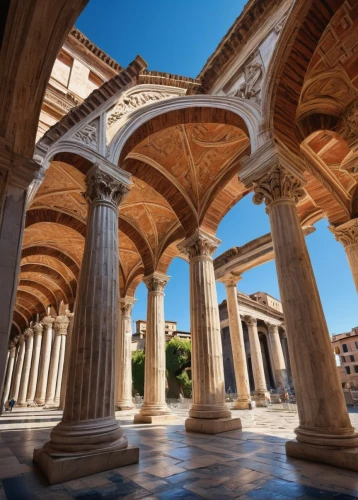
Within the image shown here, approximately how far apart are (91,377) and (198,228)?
5899mm

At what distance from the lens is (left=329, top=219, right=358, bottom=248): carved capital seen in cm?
945

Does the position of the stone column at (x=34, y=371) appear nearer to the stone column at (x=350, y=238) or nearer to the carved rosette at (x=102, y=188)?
the carved rosette at (x=102, y=188)

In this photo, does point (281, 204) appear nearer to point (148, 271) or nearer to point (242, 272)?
point (148, 271)

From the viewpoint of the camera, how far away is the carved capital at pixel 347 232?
9445 millimetres

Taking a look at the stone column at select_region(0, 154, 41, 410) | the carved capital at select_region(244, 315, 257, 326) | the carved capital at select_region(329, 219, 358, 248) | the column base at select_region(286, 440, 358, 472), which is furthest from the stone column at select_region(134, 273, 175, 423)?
the carved capital at select_region(244, 315, 257, 326)

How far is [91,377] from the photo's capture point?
4484 mm

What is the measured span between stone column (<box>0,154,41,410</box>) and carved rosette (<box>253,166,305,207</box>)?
4509 mm

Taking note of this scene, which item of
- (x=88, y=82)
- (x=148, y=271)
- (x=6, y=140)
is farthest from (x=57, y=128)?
(x=88, y=82)

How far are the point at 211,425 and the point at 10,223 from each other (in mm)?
6275

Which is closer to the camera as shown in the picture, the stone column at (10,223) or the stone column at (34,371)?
the stone column at (10,223)

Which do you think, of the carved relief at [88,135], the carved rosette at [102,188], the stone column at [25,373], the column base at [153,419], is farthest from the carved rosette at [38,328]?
the carved relief at [88,135]

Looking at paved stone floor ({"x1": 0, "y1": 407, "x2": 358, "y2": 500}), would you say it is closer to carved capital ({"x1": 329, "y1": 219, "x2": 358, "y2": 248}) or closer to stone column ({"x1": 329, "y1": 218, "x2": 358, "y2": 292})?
stone column ({"x1": 329, "y1": 218, "x2": 358, "y2": 292})

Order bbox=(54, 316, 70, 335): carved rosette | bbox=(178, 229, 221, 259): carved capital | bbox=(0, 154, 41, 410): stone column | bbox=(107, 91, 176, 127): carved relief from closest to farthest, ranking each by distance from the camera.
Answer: bbox=(0, 154, 41, 410): stone column
bbox=(107, 91, 176, 127): carved relief
bbox=(178, 229, 221, 259): carved capital
bbox=(54, 316, 70, 335): carved rosette

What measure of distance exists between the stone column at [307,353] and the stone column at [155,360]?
616 centimetres
